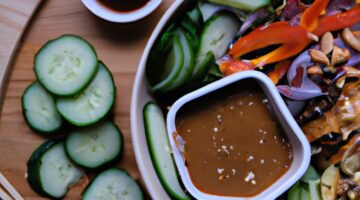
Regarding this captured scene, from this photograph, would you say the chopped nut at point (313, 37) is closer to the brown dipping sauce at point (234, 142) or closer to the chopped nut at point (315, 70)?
the chopped nut at point (315, 70)

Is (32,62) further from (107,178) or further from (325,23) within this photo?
(325,23)

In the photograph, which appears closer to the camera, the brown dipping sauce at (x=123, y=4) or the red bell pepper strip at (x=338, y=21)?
the red bell pepper strip at (x=338, y=21)

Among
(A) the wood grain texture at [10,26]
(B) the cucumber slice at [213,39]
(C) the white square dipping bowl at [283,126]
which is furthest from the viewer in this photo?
(A) the wood grain texture at [10,26]

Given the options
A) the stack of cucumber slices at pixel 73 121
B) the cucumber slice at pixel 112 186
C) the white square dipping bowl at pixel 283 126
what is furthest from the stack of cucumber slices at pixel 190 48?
the cucumber slice at pixel 112 186

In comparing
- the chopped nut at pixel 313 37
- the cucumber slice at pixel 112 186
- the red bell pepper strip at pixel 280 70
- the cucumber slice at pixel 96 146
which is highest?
the chopped nut at pixel 313 37

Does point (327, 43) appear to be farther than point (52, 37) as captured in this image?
No

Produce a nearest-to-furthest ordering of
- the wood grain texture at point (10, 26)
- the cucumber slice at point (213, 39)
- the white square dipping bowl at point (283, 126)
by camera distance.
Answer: the white square dipping bowl at point (283, 126)
the cucumber slice at point (213, 39)
the wood grain texture at point (10, 26)

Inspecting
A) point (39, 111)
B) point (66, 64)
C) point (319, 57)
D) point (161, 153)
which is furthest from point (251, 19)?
point (39, 111)

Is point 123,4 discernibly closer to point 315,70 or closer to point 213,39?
point 213,39

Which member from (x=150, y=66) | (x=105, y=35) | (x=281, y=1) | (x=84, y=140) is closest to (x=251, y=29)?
(x=281, y=1)
